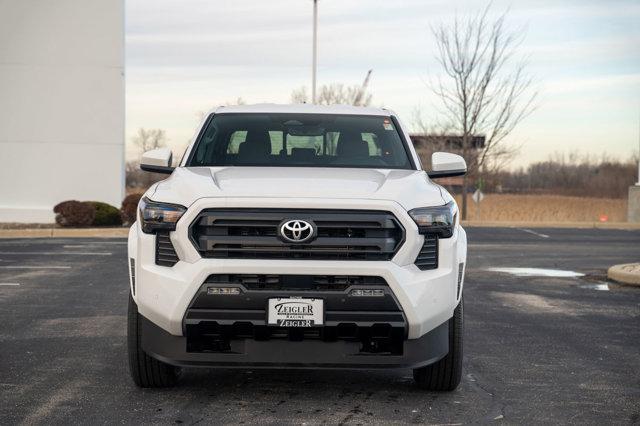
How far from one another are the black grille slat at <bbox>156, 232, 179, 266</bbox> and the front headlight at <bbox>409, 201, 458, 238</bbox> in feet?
4.59

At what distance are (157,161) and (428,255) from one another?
2380mm

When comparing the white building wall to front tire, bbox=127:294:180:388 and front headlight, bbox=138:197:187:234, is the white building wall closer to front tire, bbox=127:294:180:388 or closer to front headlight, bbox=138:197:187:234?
front tire, bbox=127:294:180:388

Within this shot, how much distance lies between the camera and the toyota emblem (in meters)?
5.99

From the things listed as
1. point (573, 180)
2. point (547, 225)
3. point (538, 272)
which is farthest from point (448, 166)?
point (573, 180)

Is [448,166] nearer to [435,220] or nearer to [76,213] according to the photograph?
[435,220]

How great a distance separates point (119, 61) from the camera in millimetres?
29344

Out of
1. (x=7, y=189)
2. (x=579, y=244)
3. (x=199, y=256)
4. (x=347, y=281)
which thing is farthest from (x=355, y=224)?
(x=7, y=189)

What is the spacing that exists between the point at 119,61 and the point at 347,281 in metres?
24.5

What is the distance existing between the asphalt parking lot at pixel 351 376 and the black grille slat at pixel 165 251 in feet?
2.85

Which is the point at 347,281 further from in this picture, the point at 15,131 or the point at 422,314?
the point at 15,131

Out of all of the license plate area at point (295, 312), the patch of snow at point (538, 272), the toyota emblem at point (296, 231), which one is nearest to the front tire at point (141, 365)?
the license plate area at point (295, 312)

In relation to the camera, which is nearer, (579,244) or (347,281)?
(347,281)

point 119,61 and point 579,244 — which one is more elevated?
point 119,61

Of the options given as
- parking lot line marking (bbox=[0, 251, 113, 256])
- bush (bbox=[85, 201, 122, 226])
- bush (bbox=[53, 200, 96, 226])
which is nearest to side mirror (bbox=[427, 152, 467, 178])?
parking lot line marking (bbox=[0, 251, 113, 256])
